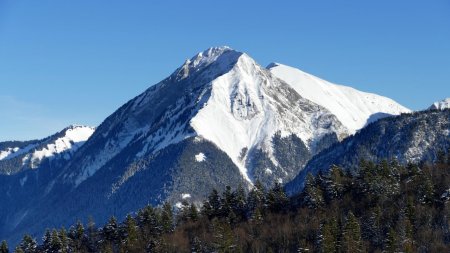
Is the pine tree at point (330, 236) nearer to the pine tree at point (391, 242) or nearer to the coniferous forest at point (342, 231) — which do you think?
the coniferous forest at point (342, 231)

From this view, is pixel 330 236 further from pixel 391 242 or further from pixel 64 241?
pixel 64 241

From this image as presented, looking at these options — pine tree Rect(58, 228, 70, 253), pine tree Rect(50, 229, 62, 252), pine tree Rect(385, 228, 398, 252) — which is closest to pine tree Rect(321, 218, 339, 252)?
pine tree Rect(385, 228, 398, 252)

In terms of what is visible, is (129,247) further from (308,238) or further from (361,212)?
(361,212)

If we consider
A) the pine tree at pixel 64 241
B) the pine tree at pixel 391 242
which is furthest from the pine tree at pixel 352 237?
the pine tree at pixel 64 241

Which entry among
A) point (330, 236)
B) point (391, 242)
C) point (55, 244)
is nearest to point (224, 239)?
point (330, 236)

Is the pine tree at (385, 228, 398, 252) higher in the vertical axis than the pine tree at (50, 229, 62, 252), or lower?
lower

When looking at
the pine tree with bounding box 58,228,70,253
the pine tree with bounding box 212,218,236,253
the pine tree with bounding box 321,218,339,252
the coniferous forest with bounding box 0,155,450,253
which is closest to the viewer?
the pine tree with bounding box 321,218,339,252

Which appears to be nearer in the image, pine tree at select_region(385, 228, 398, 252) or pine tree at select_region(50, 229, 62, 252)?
pine tree at select_region(385, 228, 398, 252)

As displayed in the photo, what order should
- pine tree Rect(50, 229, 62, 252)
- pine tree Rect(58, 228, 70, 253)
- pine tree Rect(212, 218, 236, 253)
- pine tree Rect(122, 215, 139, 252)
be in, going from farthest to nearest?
pine tree Rect(50, 229, 62, 252), pine tree Rect(58, 228, 70, 253), pine tree Rect(122, 215, 139, 252), pine tree Rect(212, 218, 236, 253)

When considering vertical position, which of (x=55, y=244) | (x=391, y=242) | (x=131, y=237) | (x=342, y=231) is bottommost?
(x=391, y=242)

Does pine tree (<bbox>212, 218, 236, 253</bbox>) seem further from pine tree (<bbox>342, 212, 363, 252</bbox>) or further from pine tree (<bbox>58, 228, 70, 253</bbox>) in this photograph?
pine tree (<bbox>58, 228, 70, 253</bbox>)

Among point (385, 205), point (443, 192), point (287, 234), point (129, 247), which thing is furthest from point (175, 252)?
point (443, 192)

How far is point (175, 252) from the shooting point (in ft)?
620

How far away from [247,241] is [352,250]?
103 ft
